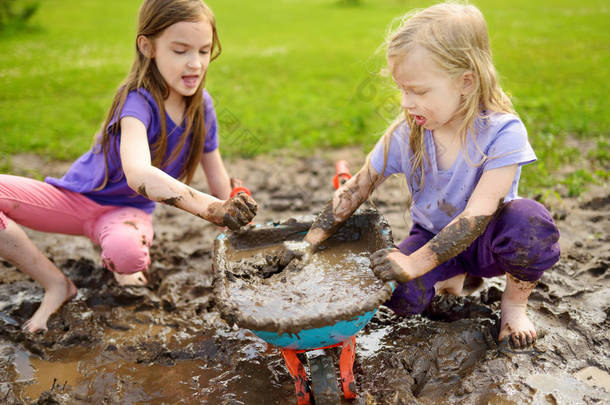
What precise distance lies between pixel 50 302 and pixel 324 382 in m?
1.46

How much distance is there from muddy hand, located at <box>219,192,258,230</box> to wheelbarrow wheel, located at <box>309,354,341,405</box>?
54 centimetres

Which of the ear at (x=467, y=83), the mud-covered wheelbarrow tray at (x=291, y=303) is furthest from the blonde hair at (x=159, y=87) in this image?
the ear at (x=467, y=83)

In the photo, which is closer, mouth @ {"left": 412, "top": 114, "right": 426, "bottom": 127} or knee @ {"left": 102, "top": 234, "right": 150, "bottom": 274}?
mouth @ {"left": 412, "top": 114, "right": 426, "bottom": 127}

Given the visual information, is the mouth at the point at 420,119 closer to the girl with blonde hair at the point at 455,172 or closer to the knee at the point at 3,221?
the girl with blonde hair at the point at 455,172

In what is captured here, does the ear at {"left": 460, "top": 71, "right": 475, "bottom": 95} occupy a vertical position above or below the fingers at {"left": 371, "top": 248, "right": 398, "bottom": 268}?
above

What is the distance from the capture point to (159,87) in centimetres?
254

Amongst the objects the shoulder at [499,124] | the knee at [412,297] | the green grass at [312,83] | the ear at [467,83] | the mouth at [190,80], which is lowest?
the green grass at [312,83]

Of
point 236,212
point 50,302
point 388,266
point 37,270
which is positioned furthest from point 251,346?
point 37,270

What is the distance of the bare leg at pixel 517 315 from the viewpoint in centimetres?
207

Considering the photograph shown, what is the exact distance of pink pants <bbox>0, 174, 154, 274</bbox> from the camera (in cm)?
249

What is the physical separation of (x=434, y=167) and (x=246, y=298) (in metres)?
0.95

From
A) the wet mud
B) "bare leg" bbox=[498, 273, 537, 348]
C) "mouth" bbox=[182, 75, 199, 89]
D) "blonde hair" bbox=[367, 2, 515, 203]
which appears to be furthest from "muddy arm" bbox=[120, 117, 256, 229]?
"bare leg" bbox=[498, 273, 537, 348]

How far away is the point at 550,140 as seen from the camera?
3.97 metres

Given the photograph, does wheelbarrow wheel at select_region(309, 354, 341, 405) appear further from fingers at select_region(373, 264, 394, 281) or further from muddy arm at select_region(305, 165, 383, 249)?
muddy arm at select_region(305, 165, 383, 249)
